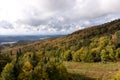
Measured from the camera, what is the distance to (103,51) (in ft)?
607

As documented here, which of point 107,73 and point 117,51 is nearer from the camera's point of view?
point 107,73

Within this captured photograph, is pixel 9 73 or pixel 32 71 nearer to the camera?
pixel 9 73

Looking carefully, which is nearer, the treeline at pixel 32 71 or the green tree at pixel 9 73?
the green tree at pixel 9 73

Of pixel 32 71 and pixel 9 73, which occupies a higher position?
pixel 32 71

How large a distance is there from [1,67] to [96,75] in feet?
170

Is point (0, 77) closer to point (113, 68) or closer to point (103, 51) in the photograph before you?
point (113, 68)

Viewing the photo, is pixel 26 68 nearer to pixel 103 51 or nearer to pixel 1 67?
pixel 1 67

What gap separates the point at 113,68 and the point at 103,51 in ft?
134

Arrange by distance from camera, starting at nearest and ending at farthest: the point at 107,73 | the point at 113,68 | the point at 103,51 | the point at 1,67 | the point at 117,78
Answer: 1. the point at 117,78
2. the point at 1,67
3. the point at 107,73
4. the point at 113,68
5. the point at 103,51

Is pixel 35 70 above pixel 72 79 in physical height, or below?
above

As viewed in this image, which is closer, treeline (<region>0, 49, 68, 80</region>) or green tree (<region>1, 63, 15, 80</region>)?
green tree (<region>1, 63, 15, 80</region>)

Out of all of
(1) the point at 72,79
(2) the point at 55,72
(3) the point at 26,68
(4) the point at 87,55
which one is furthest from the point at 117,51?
(3) the point at 26,68

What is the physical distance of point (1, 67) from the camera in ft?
404

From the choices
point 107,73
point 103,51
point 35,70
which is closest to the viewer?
point 35,70
